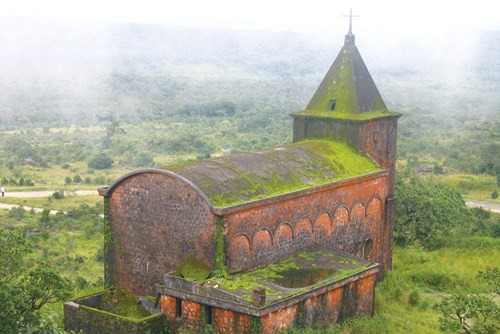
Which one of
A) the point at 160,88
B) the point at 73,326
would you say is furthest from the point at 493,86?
the point at 73,326

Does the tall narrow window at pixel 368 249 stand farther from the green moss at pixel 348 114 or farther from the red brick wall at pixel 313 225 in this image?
the green moss at pixel 348 114

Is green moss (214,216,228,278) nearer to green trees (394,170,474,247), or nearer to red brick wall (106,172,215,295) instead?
red brick wall (106,172,215,295)

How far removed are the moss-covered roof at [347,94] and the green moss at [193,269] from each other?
706cm

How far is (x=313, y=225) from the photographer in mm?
17672

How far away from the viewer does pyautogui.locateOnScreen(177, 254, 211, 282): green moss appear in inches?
592

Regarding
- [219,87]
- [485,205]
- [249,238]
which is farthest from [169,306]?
[219,87]

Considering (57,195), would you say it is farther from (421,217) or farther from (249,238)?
(249,238)

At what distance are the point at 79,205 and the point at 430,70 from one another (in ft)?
290

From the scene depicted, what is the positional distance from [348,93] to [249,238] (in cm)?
689

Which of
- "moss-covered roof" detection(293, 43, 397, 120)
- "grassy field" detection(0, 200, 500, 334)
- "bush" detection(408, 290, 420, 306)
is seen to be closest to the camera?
"grassy field" detection(0, 200, 500, 334)

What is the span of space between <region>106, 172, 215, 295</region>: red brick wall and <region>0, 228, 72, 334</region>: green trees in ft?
8.81

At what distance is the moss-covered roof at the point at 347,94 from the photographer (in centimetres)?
2100

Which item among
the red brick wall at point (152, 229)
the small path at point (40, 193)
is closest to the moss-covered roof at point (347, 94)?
the red brick wall at point (152, 229)

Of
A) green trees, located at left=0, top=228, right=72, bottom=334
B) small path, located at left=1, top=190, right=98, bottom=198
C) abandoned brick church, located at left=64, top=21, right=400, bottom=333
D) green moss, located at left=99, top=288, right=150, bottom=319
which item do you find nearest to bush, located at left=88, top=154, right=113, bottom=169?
small path, located at left=1, top=190, right=98, bottom=198
